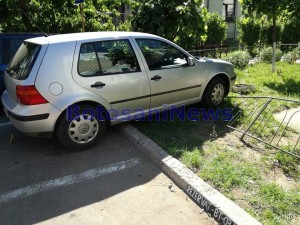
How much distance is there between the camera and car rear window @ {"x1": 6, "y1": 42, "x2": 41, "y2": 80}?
13.0ft

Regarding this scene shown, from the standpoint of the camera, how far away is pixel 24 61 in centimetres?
419

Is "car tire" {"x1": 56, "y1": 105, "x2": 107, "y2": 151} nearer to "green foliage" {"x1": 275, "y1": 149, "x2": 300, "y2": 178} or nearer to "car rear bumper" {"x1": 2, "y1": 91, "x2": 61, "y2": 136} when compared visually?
"car rear bumper" {"x1": 2, "y1": 91, "x2": 61, "y2": 136}

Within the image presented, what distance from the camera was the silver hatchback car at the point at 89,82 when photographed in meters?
3.95

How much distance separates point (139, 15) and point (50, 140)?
4184 mm

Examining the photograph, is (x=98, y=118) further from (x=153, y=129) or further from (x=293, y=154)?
(x=293, y=154)

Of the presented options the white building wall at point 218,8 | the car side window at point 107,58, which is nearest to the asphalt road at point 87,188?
the car side window at point 107,58

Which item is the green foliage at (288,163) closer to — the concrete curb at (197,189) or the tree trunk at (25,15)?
the concrete curb at (197,189)

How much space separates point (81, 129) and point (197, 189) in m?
1.91

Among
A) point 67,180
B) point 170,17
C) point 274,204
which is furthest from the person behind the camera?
point 170,17

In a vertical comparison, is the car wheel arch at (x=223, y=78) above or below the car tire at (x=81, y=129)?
above

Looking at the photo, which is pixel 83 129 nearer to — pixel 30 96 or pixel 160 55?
pixel 30 96

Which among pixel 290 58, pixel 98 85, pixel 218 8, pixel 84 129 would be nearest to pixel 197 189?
pixel 84 129

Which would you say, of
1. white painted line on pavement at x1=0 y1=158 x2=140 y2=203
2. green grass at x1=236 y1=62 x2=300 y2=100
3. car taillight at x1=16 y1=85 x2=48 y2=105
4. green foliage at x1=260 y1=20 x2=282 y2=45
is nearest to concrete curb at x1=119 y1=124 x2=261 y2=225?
white painted line on pavement at x1=0 y1=158 x2=140 y2=203

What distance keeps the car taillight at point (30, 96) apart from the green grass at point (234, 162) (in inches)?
68.1
